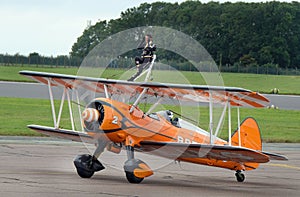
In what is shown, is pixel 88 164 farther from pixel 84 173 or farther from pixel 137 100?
pixel 137 100

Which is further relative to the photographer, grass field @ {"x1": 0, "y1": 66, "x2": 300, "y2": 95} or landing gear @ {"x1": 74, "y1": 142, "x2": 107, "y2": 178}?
grass field @ {"x1": 0, "y1": 66, "x2": 300, "y2": 95}

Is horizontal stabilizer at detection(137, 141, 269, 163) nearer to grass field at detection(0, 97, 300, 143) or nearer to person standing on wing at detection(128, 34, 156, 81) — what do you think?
person standing on wing at detection(128, 34, 156, 81)

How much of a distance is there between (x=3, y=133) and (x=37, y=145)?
122 inches

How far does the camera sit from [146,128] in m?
15.7

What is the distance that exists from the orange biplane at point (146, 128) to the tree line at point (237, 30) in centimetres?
3991

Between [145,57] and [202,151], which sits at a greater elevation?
[145,57]

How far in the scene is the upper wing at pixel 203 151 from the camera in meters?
14.6

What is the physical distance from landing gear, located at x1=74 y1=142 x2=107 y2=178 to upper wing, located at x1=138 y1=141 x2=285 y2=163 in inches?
37.4

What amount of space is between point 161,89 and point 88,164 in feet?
7.47

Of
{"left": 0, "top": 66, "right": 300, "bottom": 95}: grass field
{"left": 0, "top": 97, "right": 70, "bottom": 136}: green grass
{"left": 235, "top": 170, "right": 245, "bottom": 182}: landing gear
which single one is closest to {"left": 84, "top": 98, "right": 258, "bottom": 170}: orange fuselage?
{"left": 235, "top": 170, "right": 245, "bottom": 182}: landing gear

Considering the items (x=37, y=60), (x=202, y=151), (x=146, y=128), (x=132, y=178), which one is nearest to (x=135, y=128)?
(x=146, y=128)

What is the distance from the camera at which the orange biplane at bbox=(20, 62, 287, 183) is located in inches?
589

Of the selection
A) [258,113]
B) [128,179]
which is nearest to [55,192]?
A: [128,179]

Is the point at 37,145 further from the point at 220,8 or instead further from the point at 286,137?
the point at 220,8
